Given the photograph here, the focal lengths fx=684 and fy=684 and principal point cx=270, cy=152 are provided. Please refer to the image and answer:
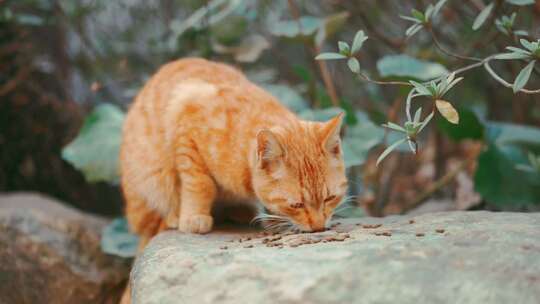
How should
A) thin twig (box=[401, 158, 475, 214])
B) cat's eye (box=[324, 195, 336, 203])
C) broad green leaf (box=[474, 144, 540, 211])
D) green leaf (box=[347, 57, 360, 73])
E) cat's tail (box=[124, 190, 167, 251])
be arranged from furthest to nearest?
thin twig (box=[401, 158, 475, 214]) → broad green leaf (box=[474, 144, 540, 211]) → cat's tail (box=[124, 190, 167, 251]) → cat's eye (box=[324, 195, 336, 203]) → green leaf (box=[347, 57, 360, 73])

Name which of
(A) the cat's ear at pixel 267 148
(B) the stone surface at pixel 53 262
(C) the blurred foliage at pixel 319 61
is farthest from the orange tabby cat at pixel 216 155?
(C) the blurred foliage at pixel 319 61

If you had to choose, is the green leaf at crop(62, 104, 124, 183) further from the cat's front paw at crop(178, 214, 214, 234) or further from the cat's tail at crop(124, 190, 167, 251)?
the cat's front paw at crop(178, 214, 214, 234)

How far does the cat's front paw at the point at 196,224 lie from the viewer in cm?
330

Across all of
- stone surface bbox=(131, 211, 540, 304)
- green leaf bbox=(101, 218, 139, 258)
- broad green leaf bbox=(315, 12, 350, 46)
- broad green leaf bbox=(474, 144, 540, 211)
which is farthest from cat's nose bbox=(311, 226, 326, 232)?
broad green leaf bbox=(315, 12, 350, 46)

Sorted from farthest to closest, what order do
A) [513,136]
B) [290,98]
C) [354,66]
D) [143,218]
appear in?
[290,98], [513,136], [143,218], [354,66]

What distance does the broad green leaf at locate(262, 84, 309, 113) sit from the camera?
4.55 m

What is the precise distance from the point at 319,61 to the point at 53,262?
2.20m

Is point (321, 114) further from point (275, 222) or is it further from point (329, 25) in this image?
point (275, 222)

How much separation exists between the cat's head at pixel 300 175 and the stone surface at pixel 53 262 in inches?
59.9

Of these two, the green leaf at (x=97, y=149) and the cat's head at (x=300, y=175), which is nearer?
the cat's head at (x=300, y=175)

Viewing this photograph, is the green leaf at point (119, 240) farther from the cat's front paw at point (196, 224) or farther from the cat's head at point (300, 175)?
the cat's head at point (300, 175)

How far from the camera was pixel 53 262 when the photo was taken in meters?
4.00

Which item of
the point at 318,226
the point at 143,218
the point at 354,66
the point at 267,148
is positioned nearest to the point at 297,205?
the point at 318,226

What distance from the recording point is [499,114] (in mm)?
6578
